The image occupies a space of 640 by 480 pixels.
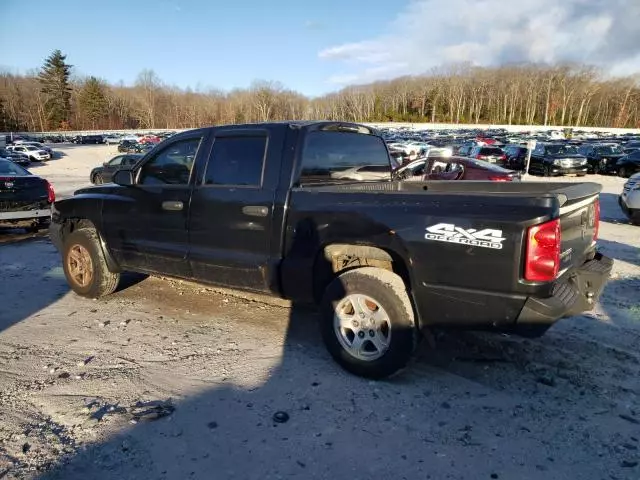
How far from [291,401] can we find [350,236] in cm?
124

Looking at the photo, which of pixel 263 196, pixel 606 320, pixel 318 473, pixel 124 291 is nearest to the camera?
pixel 318 473

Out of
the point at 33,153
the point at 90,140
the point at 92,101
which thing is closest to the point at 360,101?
the point at 92,101

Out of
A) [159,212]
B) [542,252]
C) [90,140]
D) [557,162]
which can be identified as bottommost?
[90,140]

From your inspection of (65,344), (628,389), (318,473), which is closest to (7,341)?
(65,344)

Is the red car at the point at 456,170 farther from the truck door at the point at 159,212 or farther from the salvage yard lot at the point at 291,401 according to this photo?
the truck door at the point at 159,212

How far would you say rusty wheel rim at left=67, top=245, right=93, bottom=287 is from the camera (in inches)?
216

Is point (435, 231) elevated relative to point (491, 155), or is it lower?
elevated

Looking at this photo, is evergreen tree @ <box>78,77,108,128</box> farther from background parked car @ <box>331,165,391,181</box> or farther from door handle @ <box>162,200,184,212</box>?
background parked car @ <box>331,165,391,181</box>

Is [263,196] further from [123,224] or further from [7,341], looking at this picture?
[7,341]

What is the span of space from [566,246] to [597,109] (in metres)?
129

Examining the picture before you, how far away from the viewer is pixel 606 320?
4707mm

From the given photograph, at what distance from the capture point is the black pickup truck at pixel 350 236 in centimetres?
300

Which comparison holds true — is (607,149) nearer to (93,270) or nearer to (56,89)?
(93,270)

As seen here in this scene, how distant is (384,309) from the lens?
3430 mm
